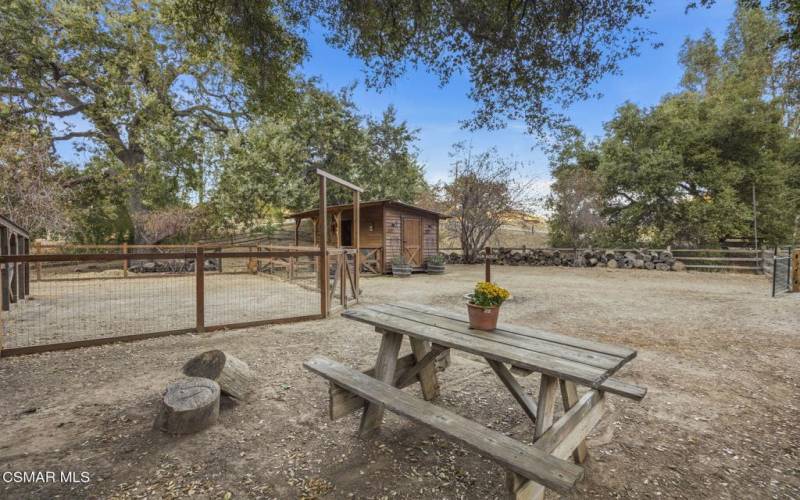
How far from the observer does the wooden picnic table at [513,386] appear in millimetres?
1518

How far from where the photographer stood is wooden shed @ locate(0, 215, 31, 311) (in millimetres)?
6039

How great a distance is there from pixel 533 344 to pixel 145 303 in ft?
26.2

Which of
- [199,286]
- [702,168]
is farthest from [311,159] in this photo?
[702,168]

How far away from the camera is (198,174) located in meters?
15.9

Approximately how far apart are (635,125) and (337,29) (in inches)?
671

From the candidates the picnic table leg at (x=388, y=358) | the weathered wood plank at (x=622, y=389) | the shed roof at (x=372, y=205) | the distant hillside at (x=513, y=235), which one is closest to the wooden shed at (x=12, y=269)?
the picnic table leg at (x=388, y=358)

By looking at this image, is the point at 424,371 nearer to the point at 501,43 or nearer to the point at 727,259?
the point at 501,43

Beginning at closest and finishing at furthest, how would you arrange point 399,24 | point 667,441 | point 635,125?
point 667,441 → point 399,24 → point 635,125

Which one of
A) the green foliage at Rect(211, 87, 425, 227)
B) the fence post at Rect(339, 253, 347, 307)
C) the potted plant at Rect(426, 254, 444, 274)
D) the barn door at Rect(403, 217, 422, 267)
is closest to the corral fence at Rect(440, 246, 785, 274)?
the potted plant at Rect(426, 254, 444, 274)

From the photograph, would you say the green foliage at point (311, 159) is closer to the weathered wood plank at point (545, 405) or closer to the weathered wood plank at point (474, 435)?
the weathered wood plank at point (474, 435)

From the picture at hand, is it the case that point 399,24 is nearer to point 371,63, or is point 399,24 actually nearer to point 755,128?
point 371,63

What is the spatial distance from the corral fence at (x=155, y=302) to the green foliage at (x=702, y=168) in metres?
12.7

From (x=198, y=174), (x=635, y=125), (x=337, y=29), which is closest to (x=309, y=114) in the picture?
(x=198, y=174)

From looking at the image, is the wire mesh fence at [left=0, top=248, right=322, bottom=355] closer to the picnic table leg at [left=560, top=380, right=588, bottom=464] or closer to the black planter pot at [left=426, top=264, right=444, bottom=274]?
the picnic table leg at [left=560, top=380, right=588, bottom=464]
